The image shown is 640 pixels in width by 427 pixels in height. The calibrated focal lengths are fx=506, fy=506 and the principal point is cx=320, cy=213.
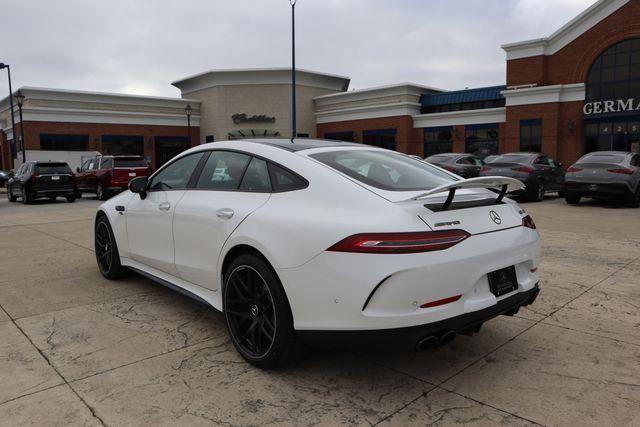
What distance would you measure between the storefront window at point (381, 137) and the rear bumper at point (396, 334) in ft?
117

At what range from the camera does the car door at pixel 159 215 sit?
4.33 metres

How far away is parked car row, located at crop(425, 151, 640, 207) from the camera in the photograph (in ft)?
42.3

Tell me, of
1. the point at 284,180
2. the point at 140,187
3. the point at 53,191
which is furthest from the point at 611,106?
the point at 284,180

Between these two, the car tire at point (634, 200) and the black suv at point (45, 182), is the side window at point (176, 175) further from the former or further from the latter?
the black suv at point (45, 182)

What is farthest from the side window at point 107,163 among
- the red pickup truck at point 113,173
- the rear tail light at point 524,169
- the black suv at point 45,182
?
the rear tail light at point 524,169

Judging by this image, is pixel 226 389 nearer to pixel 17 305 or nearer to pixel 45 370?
pixel 45 370

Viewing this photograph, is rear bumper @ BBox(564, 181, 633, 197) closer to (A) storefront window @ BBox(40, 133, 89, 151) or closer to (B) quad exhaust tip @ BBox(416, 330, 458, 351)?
(B) quad exhaust tip @ BBox(416, 330, 458, 351)

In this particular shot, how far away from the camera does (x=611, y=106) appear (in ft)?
89.2

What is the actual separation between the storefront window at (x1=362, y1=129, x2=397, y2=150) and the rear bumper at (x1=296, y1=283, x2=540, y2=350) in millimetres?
35558

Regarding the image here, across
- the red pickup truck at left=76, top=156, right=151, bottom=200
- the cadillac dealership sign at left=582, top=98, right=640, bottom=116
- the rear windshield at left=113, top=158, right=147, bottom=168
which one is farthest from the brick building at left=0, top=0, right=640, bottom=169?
the rear windshield at left=113, top=158, right=147, bottom=168

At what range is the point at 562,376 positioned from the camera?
3.24 metres

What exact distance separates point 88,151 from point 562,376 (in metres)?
40.1

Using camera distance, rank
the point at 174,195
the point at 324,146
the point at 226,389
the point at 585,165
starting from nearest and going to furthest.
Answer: the point at 226,389, the point at 324,146, the point at 174,195, the point at 585,165

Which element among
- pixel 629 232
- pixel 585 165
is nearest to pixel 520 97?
pixel 585 165
